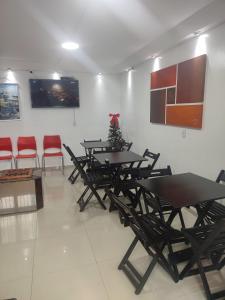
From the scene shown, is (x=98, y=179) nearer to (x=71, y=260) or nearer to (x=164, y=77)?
(x=71, y=260)

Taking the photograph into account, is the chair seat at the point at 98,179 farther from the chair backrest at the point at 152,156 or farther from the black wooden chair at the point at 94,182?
the chair backrest at the point at 152,156

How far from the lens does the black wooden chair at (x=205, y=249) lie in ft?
4.86

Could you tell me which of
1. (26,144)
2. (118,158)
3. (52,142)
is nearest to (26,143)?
(26,144)

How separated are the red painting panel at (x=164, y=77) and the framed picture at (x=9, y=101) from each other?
3.19 meters

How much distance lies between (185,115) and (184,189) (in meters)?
1.60

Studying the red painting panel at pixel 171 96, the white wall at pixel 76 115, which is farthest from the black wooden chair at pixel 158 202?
the white wall at pixel 76 115

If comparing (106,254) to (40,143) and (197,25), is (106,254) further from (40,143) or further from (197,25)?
(40,143)

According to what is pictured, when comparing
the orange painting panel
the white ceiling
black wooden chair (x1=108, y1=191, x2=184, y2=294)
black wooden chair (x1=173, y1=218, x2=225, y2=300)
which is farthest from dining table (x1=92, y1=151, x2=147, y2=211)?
the white ceiling

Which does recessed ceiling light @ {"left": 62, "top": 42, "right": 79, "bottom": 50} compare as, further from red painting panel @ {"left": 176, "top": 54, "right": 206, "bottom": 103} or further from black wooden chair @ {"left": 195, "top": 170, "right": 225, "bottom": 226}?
black wooden chair @ {"left": 195, "top": 170, "right": 225, "bottom": 226}

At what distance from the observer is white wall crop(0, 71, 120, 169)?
17.3ft

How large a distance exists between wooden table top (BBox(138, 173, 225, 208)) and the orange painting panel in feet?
3.34

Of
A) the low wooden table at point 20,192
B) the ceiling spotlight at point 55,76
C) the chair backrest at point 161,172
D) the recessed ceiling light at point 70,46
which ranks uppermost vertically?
the recessed ceiling light at point 70,46

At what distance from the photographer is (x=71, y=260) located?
2.17m

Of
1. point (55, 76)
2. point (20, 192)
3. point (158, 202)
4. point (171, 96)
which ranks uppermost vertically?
point (55, 76)
